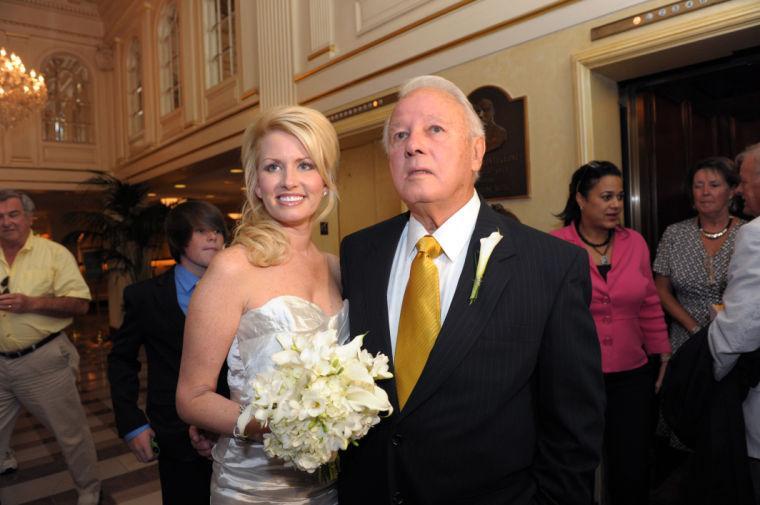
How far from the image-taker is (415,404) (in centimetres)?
126

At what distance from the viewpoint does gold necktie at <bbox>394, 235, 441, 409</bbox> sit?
4.29 ft

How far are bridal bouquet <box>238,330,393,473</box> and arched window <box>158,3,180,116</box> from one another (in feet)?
32.6

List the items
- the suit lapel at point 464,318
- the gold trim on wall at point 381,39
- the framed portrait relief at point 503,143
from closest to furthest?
the suit lapel at point 464,318 < the framed portrait relief at point 503,143 < the gold trim on wall at point 381,39

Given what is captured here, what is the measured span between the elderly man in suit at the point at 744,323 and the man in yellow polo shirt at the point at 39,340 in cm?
363

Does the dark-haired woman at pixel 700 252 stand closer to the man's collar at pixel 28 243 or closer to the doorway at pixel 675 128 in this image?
the doorway at pixel 675 128

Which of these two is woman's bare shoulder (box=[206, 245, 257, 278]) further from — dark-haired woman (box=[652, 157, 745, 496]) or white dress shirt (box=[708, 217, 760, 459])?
dark-haired woman (box=[652, 157, 745, 496])

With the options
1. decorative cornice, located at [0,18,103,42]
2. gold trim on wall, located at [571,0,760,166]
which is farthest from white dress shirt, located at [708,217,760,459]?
decorative cornice, located at [0,18,103,42]

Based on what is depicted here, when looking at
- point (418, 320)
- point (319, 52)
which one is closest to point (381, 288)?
point (418, 320)

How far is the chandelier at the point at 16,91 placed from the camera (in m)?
8.05

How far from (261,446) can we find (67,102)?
44.5ft

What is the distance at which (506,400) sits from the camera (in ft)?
4.24

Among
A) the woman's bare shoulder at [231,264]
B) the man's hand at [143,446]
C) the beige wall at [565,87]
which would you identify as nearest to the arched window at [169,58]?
the beige wall at [565,87]

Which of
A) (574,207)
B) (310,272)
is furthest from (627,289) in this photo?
(310,272)

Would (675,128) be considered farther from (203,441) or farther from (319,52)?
(203,441)
